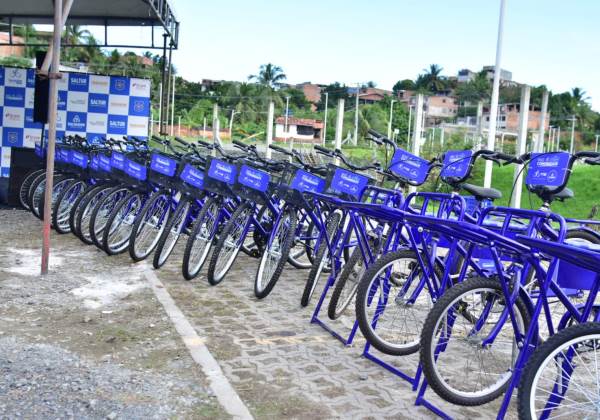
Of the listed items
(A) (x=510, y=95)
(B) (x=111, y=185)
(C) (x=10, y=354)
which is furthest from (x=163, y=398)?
(A) (x=510, y=95)

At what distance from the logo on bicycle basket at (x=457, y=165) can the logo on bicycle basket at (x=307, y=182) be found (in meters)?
0.95

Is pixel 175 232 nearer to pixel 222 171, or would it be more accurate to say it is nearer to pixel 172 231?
pixel 172 231

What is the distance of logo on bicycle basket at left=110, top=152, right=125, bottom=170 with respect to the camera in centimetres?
617

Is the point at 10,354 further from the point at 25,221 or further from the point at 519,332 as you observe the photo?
the point at 25,221

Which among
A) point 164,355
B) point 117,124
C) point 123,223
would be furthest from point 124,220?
point 117,124

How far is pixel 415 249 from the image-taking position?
10.7 ft

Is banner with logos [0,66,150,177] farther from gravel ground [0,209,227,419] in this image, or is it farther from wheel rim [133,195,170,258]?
gravel ground [0,209,227,419]

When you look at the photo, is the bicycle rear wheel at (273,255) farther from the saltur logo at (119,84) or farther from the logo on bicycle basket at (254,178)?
the saltur logo at (119,84)

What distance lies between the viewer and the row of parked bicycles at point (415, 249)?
2504 millimetres

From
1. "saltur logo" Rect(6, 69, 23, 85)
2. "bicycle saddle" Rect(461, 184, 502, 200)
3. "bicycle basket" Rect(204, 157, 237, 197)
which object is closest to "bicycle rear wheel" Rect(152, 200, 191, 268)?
"bicycle basket" Rect(204, 157, 237, 197)

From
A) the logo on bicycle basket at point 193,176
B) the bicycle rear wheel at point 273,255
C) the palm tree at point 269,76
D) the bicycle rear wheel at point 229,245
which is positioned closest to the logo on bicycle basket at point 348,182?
→ the bicycle rear wheel at point 273,255

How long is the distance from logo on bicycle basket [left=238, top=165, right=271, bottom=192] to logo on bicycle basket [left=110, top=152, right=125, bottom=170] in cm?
172

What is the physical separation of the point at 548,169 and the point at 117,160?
4.19 metres

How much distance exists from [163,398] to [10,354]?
3.36 ft
